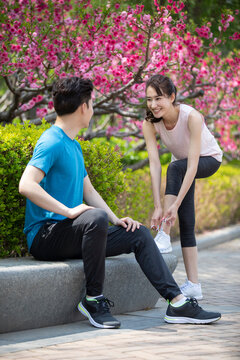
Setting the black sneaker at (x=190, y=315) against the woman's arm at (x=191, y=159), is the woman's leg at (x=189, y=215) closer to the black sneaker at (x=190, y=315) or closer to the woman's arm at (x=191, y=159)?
the woman's arm at (x=191, y=159)

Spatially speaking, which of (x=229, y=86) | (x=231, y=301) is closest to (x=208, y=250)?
(x=229, y=86)

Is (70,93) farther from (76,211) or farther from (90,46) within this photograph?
(90,46)

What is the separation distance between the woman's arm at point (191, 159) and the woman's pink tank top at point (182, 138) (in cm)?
9

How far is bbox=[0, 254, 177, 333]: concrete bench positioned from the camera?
395cm

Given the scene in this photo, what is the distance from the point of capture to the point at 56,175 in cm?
435

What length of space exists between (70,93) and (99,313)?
4.78ft

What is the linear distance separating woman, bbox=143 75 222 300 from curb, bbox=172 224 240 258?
328cm

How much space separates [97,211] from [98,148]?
1452mm

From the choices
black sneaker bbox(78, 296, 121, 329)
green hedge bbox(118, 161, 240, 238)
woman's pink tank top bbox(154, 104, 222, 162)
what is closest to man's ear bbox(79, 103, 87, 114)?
woman's pink tank top bbox(154, 104, 222, 162)

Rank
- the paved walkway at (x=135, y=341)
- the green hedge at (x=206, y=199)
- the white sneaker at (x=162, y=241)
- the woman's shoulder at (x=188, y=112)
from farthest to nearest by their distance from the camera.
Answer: the green hedge at (x=206, y=199), the woman's shoulder at (x=188, y=112), the white sneaker at (x=162, y=241), the paved walkway at (x=135, y=341)

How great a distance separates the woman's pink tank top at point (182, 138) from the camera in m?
5.33

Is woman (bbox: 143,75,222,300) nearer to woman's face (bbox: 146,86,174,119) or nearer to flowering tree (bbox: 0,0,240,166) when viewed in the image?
woman's face (bbox: 146,86,174,119)

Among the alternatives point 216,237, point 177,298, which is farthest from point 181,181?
point 216,237

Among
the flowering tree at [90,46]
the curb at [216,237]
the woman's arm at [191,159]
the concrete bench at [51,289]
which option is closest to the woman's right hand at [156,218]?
the woman's arm at [191,159]
